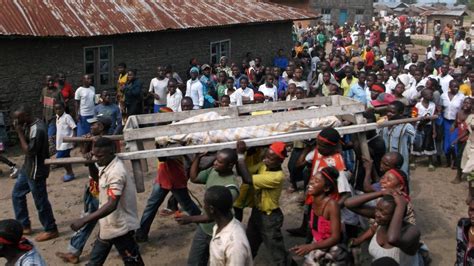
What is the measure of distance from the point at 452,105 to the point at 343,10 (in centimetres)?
3131

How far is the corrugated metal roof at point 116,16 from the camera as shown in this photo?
10.4 meters

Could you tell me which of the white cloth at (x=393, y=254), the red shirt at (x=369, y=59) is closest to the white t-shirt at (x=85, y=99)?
the white cloth at (x=393, y=254)

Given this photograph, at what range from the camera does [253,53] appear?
15.8 meters

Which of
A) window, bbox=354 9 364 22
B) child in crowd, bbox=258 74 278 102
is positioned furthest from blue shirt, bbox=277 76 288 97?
window, bbox=354 9 364 22

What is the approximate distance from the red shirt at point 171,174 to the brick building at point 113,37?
538 centimetres

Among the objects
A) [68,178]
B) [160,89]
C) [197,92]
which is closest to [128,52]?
[160,89]

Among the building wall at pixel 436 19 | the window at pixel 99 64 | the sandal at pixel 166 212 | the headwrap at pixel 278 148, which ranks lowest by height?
the sandal at pixel 166 212

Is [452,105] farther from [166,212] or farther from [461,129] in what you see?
[166,212]

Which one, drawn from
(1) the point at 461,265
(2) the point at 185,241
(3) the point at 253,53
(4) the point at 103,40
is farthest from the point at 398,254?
(3) the point at 253,53

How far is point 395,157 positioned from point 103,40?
838 centimetres

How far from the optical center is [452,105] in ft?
29.7

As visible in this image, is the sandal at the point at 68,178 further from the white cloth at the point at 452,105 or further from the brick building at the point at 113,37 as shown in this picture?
the white cloth at the point at 452,105

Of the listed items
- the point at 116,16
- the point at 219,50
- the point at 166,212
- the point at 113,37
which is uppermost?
the point at 116,16

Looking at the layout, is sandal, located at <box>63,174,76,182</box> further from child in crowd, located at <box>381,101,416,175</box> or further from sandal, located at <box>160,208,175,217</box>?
child in crowd, located at <box>381,101,416,175</box>
